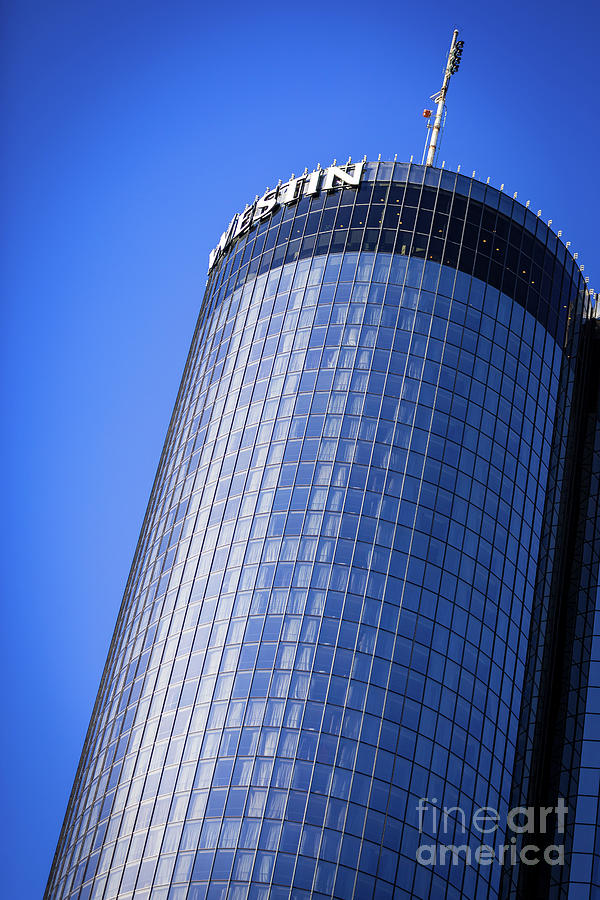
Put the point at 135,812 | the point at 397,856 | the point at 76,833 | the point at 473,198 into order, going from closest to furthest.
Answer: the point at 397,856
the point at 135,812
the point at 76,833
the point at 473,198

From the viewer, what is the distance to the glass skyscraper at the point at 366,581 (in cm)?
10100

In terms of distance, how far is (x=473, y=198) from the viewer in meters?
131

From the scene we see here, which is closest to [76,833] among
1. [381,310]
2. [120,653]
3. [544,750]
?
[120,653]

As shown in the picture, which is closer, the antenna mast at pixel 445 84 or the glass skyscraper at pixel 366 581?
the glass skyscraper at pixel 366 581

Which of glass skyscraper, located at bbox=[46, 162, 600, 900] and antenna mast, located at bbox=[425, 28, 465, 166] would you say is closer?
glass skyscraper, located at bbox=[46, 162, 600, 900]

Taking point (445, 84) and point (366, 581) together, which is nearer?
point (366, 581)

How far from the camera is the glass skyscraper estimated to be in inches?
3976

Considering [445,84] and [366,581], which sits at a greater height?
[445,84]

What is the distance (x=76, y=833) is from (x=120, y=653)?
1696 centimetres

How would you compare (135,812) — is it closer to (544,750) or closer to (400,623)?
(400,623)

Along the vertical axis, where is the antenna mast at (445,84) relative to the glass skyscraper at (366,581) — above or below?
above

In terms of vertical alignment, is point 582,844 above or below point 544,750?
below

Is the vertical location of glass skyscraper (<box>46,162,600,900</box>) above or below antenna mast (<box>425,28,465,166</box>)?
below

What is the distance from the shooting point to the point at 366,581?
110375 mm
